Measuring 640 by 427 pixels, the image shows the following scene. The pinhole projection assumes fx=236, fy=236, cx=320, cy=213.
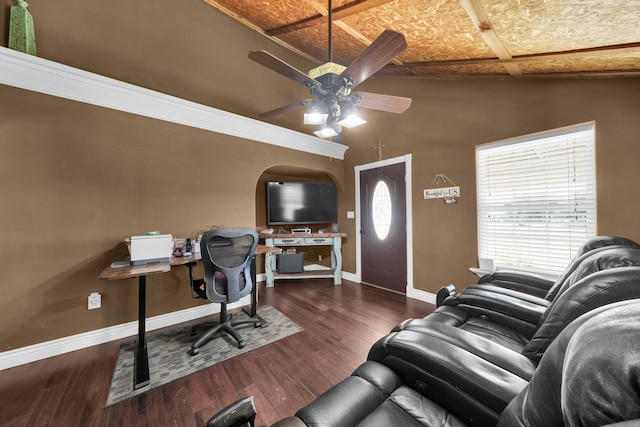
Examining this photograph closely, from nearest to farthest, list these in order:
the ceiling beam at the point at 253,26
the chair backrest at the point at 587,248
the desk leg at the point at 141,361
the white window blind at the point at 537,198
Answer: the chair backrest at the point at 587,248 < the desk leg at the point at 141,361 < the white window blind at the point at 537,198 < the ceiling beam at the point at 253,26

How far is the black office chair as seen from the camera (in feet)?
7.02

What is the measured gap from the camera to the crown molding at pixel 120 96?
6.70 feet

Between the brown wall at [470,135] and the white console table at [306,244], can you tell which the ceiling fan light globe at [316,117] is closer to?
the brown wall at [470,135]

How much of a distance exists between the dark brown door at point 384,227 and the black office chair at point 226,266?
2.36 m

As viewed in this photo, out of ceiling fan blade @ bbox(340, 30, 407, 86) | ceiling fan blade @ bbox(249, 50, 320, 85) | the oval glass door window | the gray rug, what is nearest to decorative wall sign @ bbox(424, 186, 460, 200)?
the oval glass door window

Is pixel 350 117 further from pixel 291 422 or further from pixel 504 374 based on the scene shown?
pixel 291 422

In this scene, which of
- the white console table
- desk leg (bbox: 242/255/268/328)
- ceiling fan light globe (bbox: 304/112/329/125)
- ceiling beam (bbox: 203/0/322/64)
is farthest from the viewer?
the white console table

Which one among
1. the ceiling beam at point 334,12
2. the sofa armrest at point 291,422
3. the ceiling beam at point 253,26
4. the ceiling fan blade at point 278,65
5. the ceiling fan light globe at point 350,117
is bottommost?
the sofa armrest at point 291,422

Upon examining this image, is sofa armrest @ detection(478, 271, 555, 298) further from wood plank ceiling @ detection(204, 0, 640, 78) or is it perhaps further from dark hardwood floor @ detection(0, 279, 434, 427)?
wood plank ceiling @ detection(204, 0, 640, 78)

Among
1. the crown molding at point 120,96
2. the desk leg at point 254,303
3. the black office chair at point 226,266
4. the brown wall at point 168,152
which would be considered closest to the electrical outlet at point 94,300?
the brown wall at point 168,152

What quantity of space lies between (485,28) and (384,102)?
874 mm

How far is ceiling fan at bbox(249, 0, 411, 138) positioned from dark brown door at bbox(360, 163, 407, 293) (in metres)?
1.81

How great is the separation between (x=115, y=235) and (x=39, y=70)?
62.1 inches

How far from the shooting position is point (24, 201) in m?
2.07
